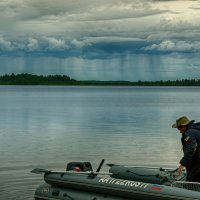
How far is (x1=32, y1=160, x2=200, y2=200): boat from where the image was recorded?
10.6m

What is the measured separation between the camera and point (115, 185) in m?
11.2

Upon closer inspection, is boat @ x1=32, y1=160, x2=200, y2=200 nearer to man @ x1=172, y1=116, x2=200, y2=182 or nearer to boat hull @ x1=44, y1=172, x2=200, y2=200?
boat hull @ x1=44, y1=172, x2=200, y2=200

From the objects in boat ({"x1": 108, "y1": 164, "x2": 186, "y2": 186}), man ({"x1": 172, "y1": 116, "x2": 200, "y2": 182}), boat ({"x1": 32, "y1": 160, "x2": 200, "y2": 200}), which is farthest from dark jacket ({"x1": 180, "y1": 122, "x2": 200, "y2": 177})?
boat ({"x1": 108, "y1": 164, "x2": 186, "y2": 186})

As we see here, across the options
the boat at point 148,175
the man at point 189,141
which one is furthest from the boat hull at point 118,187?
the boat at point 148,175

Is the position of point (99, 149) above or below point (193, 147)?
below

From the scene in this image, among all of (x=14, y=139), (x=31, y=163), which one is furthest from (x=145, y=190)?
(x=14, y=139)

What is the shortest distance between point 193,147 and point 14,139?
18.2 metres

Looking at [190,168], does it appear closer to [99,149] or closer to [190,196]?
[190,196]

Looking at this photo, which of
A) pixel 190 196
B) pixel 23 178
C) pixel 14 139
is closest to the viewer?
pixel 190 196

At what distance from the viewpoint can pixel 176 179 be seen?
11562 mm

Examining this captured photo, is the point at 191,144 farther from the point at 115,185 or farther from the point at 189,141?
the point at 115,185

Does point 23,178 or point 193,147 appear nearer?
point 193,147

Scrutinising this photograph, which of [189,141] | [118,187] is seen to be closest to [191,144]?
[189,141]

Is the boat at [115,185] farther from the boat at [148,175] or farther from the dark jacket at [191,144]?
the dark jacket at [191,144]
